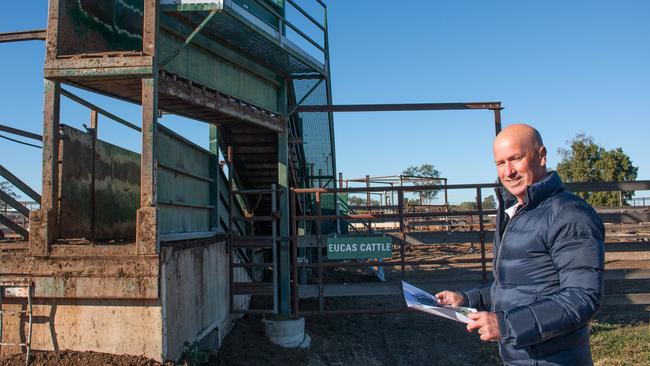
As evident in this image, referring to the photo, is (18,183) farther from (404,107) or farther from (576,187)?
(576,187)

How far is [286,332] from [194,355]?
2418 mm

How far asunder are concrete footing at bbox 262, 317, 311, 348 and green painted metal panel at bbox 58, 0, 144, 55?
4617 millimetres

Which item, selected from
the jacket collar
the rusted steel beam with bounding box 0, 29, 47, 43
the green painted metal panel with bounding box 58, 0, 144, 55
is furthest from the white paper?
the rusted steel beam with bounding box 0, 29, 47, 43

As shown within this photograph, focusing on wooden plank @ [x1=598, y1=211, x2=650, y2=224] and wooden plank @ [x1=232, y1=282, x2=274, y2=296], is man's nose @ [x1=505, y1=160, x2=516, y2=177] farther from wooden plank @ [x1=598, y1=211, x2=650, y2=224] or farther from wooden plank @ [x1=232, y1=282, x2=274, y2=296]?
wooden plank @ [x1=598, y1=211, x2=650, y2=224]

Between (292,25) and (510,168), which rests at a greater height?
(292,25)

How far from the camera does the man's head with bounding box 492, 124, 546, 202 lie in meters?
2.32

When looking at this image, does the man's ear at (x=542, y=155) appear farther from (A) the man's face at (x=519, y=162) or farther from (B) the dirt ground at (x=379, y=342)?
(B) the dirt ground at (x=379, y=342)

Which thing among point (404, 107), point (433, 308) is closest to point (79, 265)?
point (433, 308)

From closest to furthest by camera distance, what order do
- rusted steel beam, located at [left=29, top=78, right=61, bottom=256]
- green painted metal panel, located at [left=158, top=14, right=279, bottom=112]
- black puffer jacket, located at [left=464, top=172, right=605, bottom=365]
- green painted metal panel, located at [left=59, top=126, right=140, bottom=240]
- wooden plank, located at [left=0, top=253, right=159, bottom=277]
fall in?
black puffer jacket, located at [left=464, top=172, right=605, bottom=365] → wooden plank, located at [left=0, top=253, right=159, bottom=277] → rusted steel beam, located at [left=29, top=78, right=61, bottom=256] → green painted metal panel, located at [left=59, top=126, right=140, bottom=240] → green painted metal panel, located at [left=158, top=14, right=279, bottom=112]

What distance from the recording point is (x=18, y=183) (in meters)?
6.14

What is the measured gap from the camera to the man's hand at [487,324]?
2.10 meters

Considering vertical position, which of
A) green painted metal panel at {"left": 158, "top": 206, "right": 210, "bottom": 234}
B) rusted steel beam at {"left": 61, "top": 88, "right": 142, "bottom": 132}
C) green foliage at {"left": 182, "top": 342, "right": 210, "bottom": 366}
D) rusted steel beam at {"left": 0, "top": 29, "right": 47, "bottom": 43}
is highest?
rusted steel beam at {"left": 0, "top": 29, "right": 47, "bottom": 43}

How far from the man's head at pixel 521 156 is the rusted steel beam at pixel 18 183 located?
585 cm

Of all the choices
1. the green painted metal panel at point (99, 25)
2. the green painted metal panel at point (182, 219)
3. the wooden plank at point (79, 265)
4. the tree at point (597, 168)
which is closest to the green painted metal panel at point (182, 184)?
the green painted metal panel at point (182, 219)
